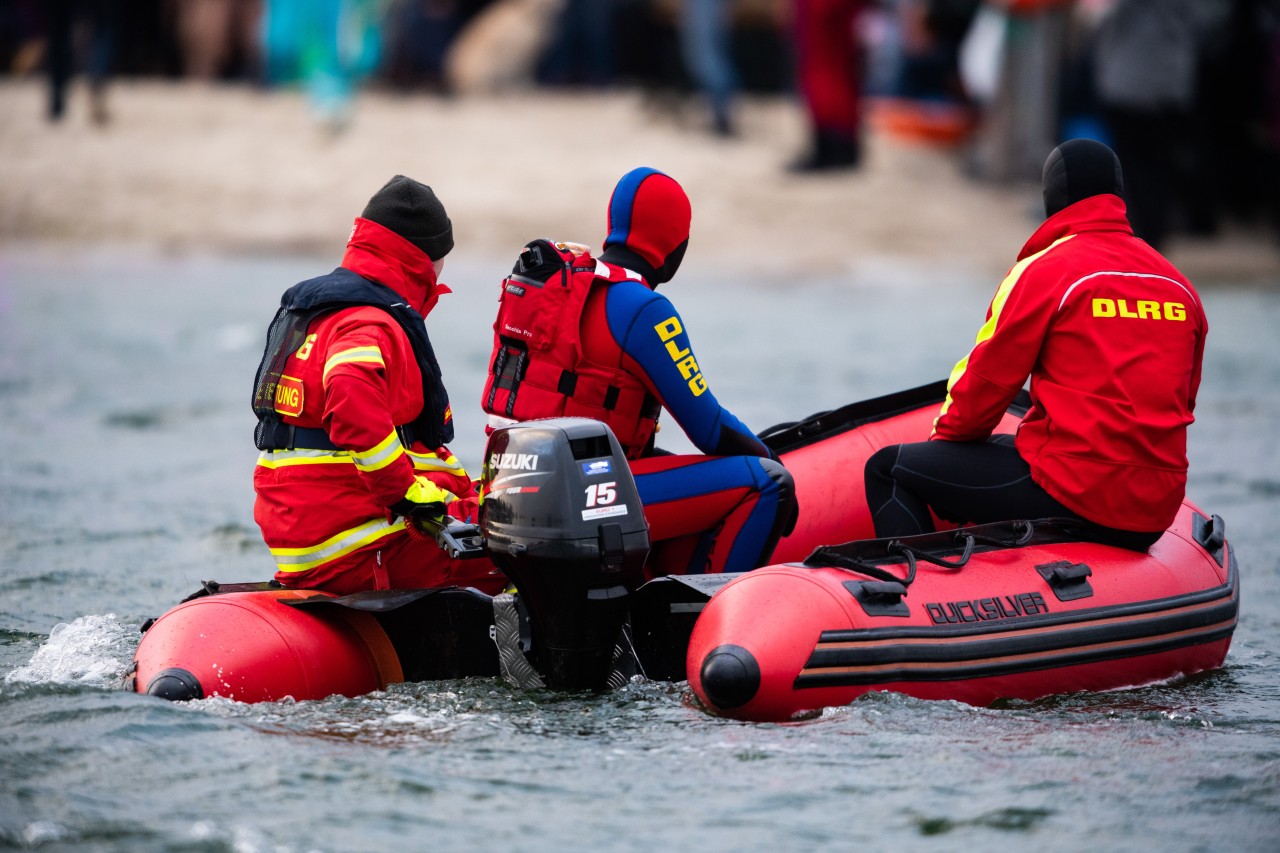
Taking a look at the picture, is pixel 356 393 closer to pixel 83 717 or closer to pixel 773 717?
pixel 83 717

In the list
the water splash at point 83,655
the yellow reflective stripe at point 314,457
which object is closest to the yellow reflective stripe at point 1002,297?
the yellow reflective stripe at point 314,457

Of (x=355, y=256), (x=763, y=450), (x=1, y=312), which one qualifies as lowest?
(x=1, y=312)

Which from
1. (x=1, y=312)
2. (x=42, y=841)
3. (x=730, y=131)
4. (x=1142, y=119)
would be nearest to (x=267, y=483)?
(x=42, y=841)

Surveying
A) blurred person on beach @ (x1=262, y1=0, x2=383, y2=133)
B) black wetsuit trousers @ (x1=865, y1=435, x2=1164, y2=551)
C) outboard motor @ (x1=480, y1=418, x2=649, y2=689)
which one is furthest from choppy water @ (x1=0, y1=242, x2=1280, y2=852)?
blurred person on beach @ (x1=262, y1=0, x2=383, y2=133)

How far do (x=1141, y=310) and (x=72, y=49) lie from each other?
50.6 ft

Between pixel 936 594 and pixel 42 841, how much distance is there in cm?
242

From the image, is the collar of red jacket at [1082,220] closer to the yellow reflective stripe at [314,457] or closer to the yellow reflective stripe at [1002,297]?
the yellow reflective stripe at [1002,297]

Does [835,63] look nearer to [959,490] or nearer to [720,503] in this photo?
[959,490]

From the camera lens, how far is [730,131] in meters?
18.2

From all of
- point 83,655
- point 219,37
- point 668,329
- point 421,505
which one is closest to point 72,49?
point 219,37

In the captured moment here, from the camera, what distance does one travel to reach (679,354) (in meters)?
5.34

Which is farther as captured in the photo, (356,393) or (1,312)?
(1,312)

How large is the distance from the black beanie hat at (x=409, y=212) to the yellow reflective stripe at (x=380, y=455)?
640mm

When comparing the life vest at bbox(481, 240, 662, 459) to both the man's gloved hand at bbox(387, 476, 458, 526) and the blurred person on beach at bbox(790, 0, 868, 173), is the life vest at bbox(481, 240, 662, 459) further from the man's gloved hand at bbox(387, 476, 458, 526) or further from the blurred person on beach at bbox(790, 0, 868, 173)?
the blurred person on beach at bbox(790, 0, 868, 173)
